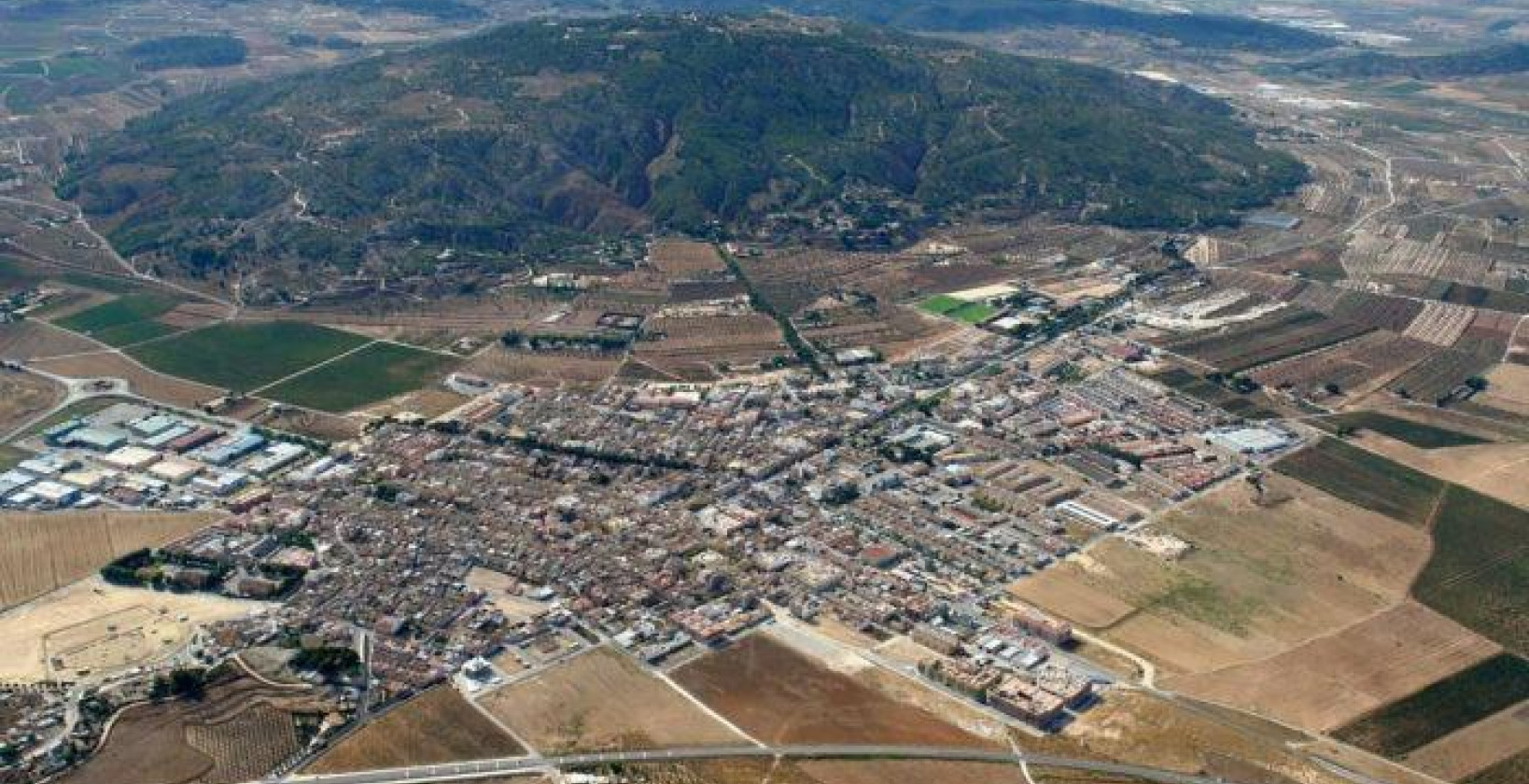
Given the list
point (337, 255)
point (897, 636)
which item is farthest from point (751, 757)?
point (337, 255)

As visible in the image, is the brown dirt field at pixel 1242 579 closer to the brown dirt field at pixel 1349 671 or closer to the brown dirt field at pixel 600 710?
the brown dirt field at pixel 1349 671

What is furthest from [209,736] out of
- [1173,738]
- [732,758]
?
[1173,738]

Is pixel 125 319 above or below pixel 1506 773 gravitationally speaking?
below

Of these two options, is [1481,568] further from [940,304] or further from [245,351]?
[245,351]

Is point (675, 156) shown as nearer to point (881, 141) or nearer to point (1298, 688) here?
point (881, 141)

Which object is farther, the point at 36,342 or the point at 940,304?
the point at 940,304
